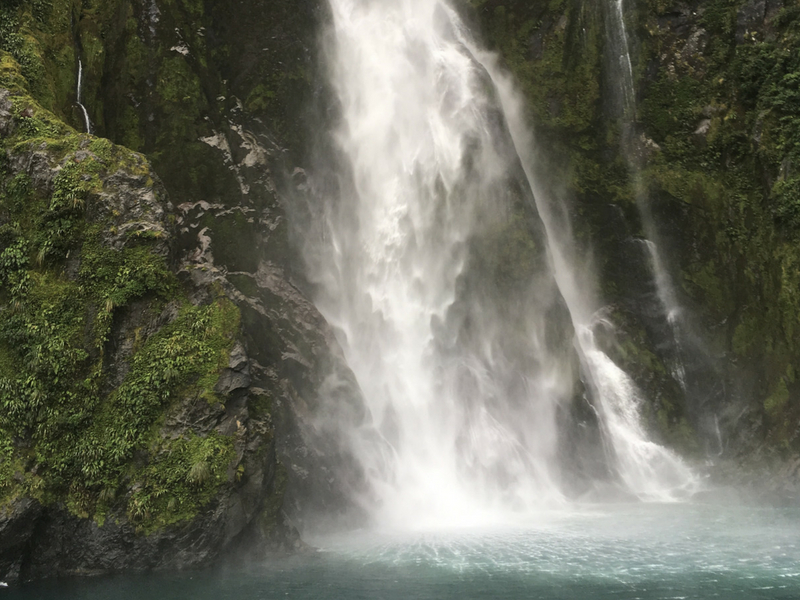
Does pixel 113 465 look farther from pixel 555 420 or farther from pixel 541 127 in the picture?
pixel 541 127

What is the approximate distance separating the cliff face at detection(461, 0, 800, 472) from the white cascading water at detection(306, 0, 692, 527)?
2.05 m

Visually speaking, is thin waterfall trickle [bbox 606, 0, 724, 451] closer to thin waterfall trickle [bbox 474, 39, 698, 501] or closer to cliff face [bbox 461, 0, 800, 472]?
cliff face [bbox 461, 0, 800, 472]

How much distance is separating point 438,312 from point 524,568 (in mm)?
10208

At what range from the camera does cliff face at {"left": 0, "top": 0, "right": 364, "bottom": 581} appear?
1186 centimetres

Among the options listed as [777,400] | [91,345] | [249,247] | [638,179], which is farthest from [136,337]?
[638,179]

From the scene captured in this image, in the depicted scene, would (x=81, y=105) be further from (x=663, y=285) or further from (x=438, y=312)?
(x=663, y=285)

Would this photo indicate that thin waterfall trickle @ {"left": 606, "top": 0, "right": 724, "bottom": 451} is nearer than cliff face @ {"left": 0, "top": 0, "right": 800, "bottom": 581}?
No

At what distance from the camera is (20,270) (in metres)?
12.8

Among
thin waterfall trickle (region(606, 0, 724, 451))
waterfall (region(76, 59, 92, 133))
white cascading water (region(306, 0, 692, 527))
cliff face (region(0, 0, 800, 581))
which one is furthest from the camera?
thin waterfall trickle (region(606, 0, 724, 451))

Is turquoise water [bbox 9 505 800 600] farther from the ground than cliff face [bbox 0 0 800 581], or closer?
closer

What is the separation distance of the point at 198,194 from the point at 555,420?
13.1m

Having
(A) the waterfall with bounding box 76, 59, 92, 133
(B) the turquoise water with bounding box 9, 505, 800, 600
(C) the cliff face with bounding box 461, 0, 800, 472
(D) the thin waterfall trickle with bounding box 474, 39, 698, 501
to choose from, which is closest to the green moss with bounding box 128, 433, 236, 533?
(B) the turquoise water with bounding box 9, 505, 800, 600

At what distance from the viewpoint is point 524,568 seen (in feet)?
37.8

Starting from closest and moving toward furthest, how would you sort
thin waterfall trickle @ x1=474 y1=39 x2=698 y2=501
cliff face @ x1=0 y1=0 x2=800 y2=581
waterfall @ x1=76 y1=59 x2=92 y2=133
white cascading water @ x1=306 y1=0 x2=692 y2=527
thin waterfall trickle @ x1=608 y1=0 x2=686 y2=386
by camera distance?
cliff face @ x1=0 y1=0 x2=800 y2=581 → waterfall @ x1=76 y1=59 x2=92 y2=133 → white cascading water @ x1=306 y1=0 x2=692 y2=527 → thin waterfall trickle @ x1=474 y1=39 x2=698 y2=501 → thin waterfall trickle @ x1=608 y1=0 x2=686 y2=386
